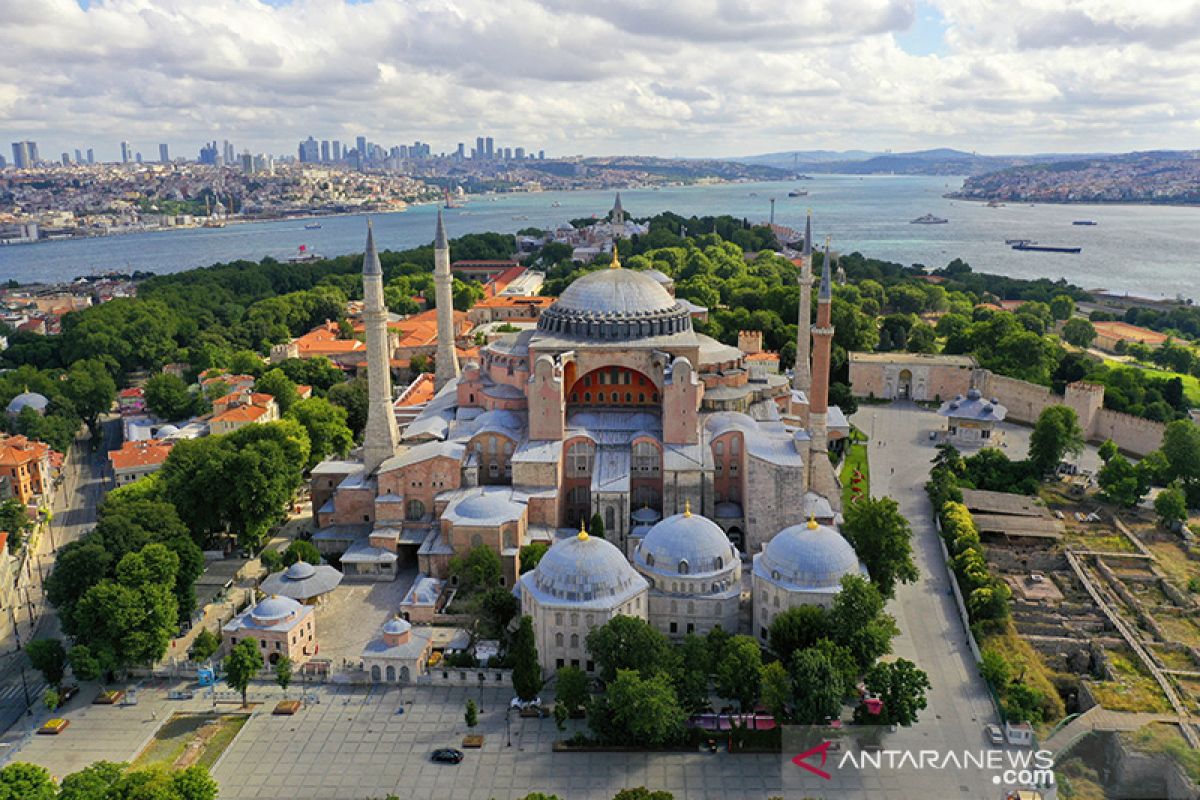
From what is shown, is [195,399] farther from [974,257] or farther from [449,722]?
[974,257]

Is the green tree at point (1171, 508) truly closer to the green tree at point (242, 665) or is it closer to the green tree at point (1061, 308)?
the green tree at point (242, 665)

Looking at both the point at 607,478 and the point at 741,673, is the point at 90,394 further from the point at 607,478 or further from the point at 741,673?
the point at 741,673

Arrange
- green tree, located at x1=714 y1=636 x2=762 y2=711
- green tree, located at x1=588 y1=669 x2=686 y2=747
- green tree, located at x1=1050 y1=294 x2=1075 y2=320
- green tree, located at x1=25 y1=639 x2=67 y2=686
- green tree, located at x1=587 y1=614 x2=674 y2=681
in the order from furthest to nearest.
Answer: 1. green tree, located at x1=1050 y1=294 x2=1075 y2=320
2. green tree, located at x1=25 y1=639 x2=67 y2=686
3. green tree, located at x1=587 y1=614 x2=674 y2=681
4. green tree, located at x1=714 y1=636 x2=762 y2=711
5. green tree, located at x1=588 y1=669 x2=686 y2=747

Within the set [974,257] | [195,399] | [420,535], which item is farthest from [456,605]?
[974,257]

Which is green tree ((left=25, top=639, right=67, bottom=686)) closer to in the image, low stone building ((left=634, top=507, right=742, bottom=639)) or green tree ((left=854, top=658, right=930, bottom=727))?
low stone building ((left=634, top=507, right=742, bottom=639))

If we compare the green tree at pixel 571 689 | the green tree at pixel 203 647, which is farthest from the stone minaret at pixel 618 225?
the green tree at pixel 571 689

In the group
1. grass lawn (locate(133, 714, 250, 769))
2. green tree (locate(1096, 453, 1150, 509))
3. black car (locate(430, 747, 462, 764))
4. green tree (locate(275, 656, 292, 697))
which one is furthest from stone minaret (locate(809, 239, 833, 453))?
grass lawn (locate(133, 714, 250, 769))
